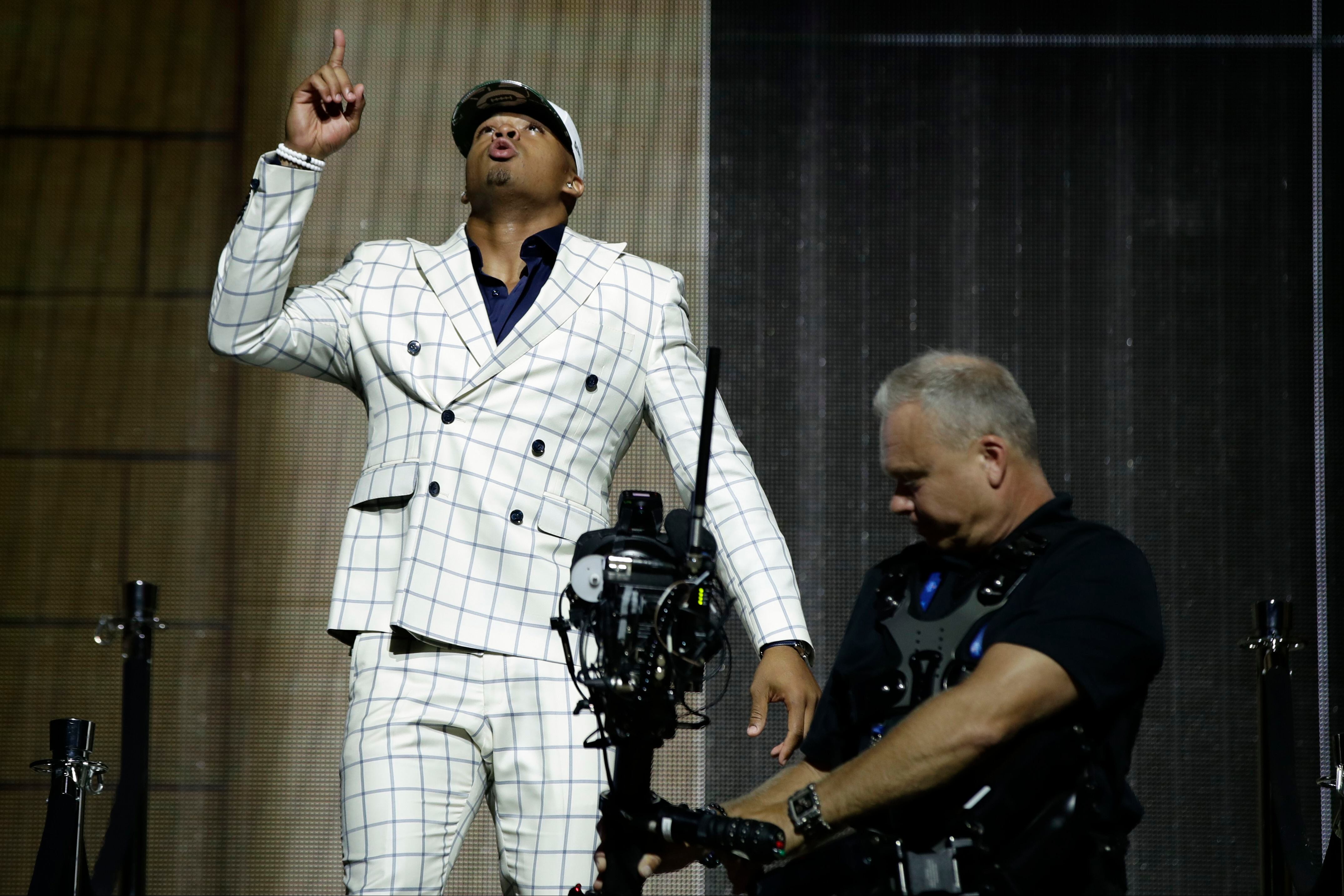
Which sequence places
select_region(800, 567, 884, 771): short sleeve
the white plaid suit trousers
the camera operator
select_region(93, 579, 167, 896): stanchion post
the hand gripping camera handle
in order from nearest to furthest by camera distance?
the hand gripping camera handle → the camera operator → select_region(800, 567, 884, 771): short sleeve → the white plaid suit trousers → select_region(93, 579, 167, 896): stanchion post

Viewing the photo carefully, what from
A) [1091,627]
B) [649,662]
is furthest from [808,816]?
[1091,627]

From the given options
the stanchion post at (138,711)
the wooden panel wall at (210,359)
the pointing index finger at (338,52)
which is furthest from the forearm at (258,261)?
the wooden panel wall at (210,359)

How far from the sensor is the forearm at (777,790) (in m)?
1.75

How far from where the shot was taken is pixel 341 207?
12.9 feet

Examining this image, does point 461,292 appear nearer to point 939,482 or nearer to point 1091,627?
point 939,482

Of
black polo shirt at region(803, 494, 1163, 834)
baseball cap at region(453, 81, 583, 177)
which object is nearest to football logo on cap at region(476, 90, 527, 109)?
baseball cap at region(453, 81, 583, 177)

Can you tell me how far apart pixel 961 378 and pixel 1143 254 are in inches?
90.7

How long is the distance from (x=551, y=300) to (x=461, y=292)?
5.4 inches

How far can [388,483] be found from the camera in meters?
2.16

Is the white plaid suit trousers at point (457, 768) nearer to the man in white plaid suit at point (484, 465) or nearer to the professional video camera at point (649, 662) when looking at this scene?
the man in white plaid suit at point (484, 465)

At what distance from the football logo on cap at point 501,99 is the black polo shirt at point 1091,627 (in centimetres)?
106

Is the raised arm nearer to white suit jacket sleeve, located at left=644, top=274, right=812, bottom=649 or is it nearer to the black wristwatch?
white suit jacket sleeve, located at left=644, top=274, right=812, bottom=649

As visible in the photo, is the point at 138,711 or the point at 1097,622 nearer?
the point at 1097,622

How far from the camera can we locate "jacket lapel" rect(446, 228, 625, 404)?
7.23 feet
